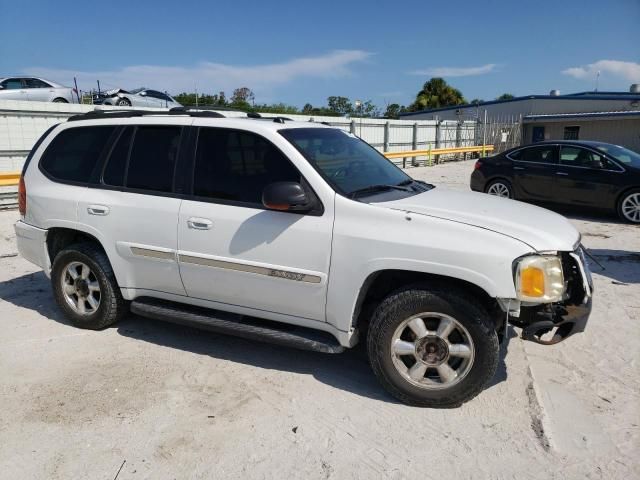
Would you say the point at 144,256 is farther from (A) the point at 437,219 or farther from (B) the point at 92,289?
(A) the point at 437,219

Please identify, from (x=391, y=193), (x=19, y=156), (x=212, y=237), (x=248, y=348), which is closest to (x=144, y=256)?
(x=212, y=237)

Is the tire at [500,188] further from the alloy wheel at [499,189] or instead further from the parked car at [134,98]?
the parked car at [134,98]

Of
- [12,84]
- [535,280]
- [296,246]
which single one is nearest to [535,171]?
[535,280]

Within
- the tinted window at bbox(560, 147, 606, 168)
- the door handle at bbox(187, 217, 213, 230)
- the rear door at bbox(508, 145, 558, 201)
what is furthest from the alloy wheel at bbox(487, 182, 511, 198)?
the door handle at bbox(187, 217, 213, 230)

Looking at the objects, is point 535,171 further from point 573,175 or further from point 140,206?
point 140,206

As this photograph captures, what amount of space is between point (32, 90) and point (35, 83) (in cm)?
30

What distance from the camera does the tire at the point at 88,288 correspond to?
14.8 ft

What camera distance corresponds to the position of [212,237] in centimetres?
384

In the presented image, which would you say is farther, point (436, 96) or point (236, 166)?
point (436, 96)

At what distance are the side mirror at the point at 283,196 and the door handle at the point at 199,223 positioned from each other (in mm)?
606

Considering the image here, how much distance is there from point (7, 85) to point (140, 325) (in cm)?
1494

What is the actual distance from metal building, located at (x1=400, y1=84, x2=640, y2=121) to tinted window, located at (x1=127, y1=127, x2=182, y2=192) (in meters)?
31.8

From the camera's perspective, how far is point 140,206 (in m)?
4.18

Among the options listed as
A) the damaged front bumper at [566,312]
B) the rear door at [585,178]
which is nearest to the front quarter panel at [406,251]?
the damaged front bumper at [566,312]
